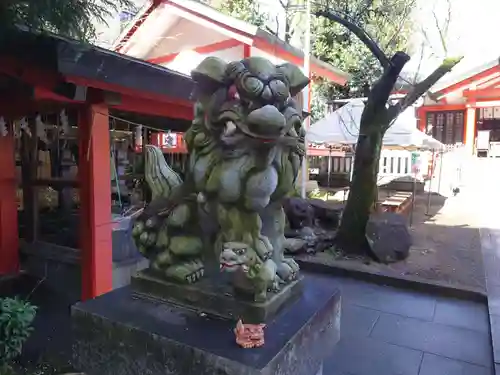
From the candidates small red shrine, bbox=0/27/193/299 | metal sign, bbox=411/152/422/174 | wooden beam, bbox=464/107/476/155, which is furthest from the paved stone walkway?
wooden beam, bbox=464/107/476/155

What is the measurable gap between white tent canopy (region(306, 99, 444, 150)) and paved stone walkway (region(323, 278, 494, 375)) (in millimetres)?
4093

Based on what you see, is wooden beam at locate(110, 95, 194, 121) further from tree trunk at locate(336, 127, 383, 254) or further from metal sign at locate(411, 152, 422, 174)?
metal sign at locate(411, 152, 422, 174)

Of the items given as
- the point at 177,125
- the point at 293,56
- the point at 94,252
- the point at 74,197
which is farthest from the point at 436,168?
the point at 94,252

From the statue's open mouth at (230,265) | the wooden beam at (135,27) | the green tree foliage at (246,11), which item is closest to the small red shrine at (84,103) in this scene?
the statue's open mouth at (230,265)

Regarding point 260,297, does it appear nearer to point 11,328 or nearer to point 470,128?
point 11,328

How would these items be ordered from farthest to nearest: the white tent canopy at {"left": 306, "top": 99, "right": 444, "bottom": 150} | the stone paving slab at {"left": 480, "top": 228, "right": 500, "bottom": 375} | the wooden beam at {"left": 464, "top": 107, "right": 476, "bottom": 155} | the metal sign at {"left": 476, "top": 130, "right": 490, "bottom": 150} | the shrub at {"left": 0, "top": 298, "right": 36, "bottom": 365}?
the metal sign at {"left": 476, "top": 130, "right": 490, "bottom": 150} < the wooden beam at {"left": 464, "top": 107, "right": 476, "bottom": 155} < the white tent canopy at {"left": 306, "top": 99, "right": 444, "bottom": 150} < the stone paving slab at {"left": 480, "top": 228, "right": 500, "bottom": 375} < the shrub at {"left": 0, "top": 298, "right": 36, "bottom": 365}

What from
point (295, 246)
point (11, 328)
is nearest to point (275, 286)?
point (11, 328)

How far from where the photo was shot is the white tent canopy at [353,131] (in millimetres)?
8023

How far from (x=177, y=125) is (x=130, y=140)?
82 centimetres

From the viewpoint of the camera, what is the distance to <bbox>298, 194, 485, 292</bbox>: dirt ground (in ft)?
16.3

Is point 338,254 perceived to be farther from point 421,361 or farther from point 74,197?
point 74,197

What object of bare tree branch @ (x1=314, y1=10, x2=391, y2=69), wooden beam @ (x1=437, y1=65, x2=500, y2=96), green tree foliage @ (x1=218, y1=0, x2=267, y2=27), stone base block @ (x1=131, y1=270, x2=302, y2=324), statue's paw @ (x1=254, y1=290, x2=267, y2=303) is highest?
green tree foliage @ (x1=218, y1=0, x2=267, y2=27)

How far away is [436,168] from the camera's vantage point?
14.4 m

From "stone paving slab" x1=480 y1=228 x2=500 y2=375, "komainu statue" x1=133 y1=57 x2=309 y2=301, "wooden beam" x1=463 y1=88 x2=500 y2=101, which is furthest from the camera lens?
"wooden beam" x1=463 y1=88 x2=500 y2=101
